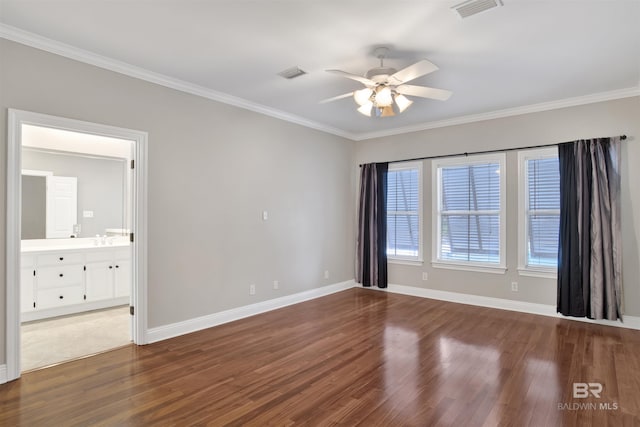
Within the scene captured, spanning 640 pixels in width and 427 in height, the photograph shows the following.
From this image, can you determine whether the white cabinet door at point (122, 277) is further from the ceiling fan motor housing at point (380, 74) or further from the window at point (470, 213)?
the window at point (470, 213)

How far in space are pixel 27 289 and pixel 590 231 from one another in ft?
23.2

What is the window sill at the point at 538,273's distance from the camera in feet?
15.2

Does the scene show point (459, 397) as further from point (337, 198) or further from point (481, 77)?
point (337, 198)

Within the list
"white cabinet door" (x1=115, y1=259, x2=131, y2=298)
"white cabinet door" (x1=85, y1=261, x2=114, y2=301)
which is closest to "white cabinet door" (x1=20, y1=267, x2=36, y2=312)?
"white cabinet door" (x1=85, y1=261, x2=114, y2=301)

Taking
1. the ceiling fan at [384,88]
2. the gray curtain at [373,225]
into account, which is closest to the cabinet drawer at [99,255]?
the gray curtain at [373,225]

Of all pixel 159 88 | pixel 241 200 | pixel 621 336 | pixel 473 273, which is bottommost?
pixel 621 336

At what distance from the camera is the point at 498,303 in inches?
198

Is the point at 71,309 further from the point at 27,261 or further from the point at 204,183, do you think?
the point at 204,183

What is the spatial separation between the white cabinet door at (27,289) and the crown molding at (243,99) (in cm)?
290

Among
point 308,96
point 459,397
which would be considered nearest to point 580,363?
point 459,397

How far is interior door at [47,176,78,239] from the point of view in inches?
201

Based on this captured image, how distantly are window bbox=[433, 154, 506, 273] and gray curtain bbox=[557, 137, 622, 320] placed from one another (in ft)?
2.56

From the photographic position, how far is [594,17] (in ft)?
8.58

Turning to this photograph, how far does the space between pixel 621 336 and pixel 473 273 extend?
180 cm
